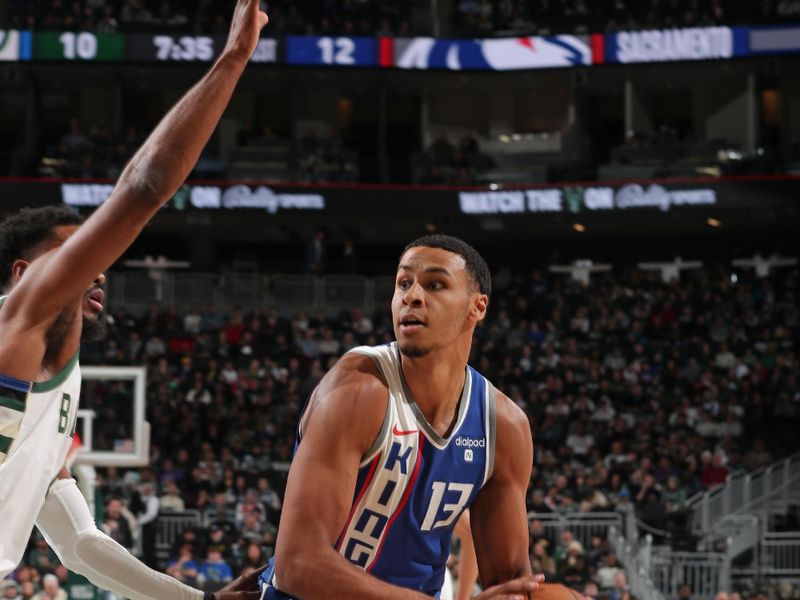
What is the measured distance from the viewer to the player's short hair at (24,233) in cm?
380

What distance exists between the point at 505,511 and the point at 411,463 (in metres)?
0.49

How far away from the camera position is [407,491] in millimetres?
4621

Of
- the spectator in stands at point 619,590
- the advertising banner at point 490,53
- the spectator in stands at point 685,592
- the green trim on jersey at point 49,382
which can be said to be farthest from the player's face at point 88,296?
the advertising banner at point 490,53

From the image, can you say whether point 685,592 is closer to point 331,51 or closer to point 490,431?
point 490,431

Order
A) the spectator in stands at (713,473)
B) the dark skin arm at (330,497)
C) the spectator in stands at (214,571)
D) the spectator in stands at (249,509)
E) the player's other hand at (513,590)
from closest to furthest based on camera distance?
the dark skin arm at (330,497) → the player's other hand at (513,590) → the spectator in stands at (214,571) → the spectator in stands at (249,509) → the spectator in stands at (713,473)

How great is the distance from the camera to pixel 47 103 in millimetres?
33781

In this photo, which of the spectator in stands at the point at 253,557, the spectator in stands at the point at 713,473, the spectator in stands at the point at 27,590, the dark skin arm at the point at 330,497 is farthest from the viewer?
the spectator in stands at the point at 713,473

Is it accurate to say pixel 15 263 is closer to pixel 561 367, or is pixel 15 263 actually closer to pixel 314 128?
pixel 561 367

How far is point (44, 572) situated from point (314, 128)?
63.5ft

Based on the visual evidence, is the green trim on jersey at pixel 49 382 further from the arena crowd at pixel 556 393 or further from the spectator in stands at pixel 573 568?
the spectator in stands at pixel 573 568

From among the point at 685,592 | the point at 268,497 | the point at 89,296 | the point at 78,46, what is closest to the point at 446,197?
the point at 78,46

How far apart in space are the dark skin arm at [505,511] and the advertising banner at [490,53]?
85.3 feet

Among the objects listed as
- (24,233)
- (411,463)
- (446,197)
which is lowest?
(411,463)

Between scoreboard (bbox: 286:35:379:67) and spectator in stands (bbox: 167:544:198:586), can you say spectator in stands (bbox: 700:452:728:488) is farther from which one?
scoreboard (bbox: 286:35:379:67)
